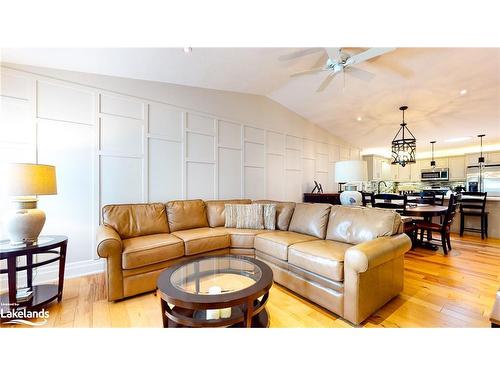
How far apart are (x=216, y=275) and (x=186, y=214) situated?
1.40 metres

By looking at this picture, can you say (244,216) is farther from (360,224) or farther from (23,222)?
(23,222)

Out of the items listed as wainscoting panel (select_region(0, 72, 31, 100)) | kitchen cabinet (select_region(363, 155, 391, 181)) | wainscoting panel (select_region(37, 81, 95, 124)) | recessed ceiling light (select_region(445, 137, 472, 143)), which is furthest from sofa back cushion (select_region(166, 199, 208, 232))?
recessed ceiling light (select_region(445, 137, 472, 143))

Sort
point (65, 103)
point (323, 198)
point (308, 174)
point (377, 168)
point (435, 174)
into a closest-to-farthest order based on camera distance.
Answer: point (65, 103) → point (323, 198) → point (308, 174) → point (435, 174) → point (377, 168)

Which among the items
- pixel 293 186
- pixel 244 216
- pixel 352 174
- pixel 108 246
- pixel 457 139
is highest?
pixel 457 139

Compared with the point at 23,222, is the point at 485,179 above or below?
above

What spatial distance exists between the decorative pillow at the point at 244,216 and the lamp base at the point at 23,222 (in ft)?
6.46

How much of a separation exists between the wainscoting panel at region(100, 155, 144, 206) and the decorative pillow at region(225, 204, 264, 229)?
1255 millimetres

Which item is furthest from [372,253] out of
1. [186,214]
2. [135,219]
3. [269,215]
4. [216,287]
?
[135,219]

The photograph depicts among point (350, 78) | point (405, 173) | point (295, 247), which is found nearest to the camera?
point (295, 247)

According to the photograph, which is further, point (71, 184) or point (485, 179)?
point (485, 179)

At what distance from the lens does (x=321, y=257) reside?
5.85 ft

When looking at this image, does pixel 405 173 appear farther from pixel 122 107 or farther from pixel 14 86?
pixel 14 86

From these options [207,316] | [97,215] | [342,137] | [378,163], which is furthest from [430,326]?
[378,163]
